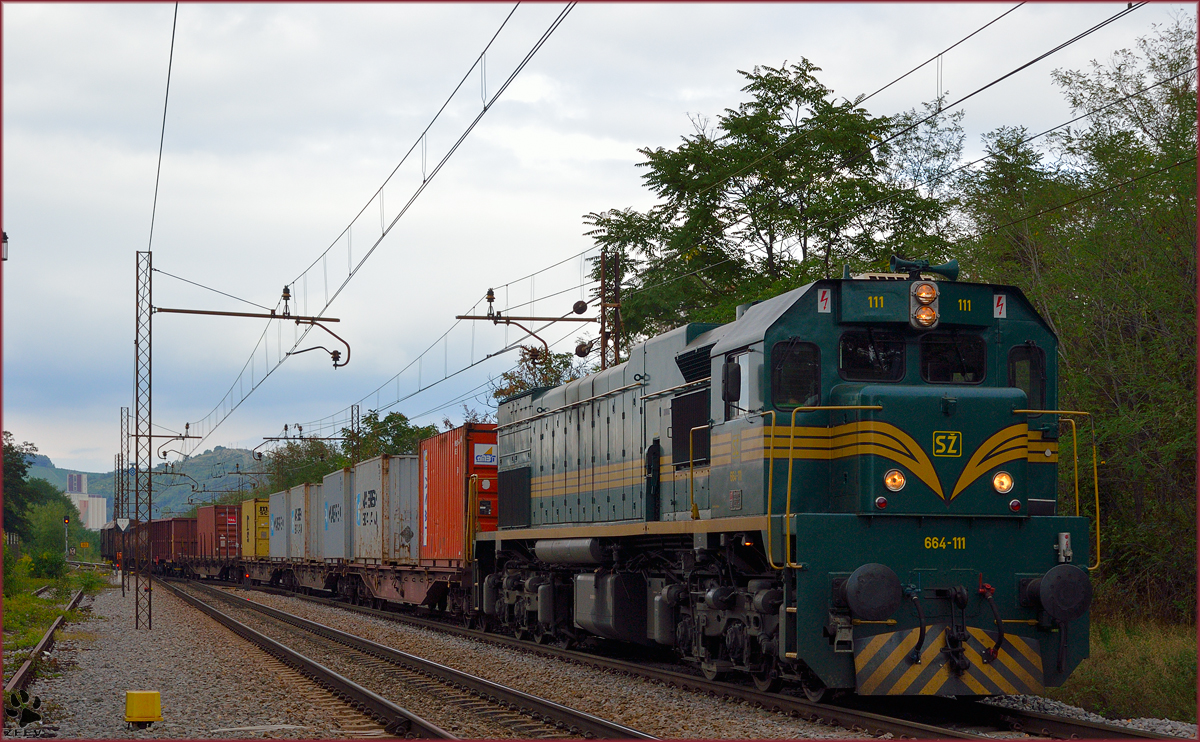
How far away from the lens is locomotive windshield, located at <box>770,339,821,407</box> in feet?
32.6

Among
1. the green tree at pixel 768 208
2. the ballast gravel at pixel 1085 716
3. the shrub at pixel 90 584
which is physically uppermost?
the green tree at pixel 768 208

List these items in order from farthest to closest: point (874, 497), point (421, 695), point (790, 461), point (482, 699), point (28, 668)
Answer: point (28, 668) → point (421, 695) → point (482, 699) → point (874, 497) → point (790, 461)

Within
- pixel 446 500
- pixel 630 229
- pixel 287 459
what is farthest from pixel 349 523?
pixel 287 459

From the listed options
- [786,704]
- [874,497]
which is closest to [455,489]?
[786,704]

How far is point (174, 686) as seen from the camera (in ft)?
43.3

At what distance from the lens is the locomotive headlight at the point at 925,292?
32.6 feet

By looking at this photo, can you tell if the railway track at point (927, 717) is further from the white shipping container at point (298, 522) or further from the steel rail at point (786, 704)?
the white shipping container at point (298, 522)

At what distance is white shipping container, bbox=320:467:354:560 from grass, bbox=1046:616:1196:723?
22.4 metres

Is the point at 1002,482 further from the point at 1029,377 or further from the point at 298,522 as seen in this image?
the point at 298,522

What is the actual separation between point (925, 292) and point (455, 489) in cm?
1327

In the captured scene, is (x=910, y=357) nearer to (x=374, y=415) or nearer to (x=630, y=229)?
(x=630, y=229)

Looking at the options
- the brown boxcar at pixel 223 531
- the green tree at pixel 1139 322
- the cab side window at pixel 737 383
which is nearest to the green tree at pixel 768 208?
the green tree at pixel 1139 322

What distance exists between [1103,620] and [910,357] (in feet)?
30.1

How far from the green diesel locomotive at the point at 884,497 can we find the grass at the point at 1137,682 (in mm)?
1492
